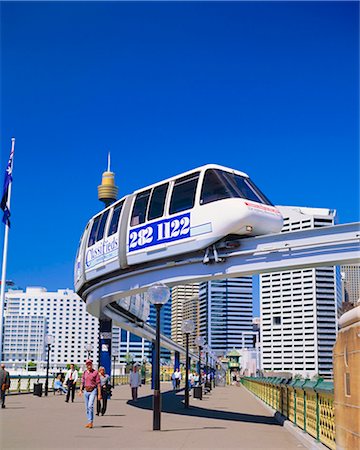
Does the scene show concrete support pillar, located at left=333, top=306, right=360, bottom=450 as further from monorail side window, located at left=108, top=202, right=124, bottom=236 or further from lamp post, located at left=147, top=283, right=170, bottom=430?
monorail side window, located at left=108, top=202, right=124, bottom=236

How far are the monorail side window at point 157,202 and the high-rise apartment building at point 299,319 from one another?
14845 cm

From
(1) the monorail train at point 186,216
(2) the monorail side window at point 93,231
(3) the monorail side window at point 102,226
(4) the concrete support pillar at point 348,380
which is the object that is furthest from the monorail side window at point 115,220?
(4) the concrete support pillar at point 348,380

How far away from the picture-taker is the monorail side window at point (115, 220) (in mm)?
21672

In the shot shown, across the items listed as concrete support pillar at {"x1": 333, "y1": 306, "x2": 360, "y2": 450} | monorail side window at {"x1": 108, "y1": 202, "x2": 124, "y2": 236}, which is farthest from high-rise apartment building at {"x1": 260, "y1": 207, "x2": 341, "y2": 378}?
concrete support pillar at {"x1": 333, "y1": 306, "x2": 360, "y2": 450}

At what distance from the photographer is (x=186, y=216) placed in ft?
57.4

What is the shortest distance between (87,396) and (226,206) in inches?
239

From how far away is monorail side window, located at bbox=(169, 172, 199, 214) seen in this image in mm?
17719

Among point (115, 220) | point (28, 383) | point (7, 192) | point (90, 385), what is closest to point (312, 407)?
point (90, 385)

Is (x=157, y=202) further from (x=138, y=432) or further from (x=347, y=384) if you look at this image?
(x=347, y=384)

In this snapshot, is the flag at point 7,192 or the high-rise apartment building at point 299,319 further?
the high-rise apartment building at point 299,319

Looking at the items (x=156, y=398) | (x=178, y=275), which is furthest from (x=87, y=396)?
(x=178, y=275)

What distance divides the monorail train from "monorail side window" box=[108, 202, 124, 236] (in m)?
0.06

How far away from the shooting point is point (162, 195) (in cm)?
1906

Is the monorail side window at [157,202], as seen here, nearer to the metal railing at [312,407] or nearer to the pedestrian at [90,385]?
the pedestrian at [90,385]
